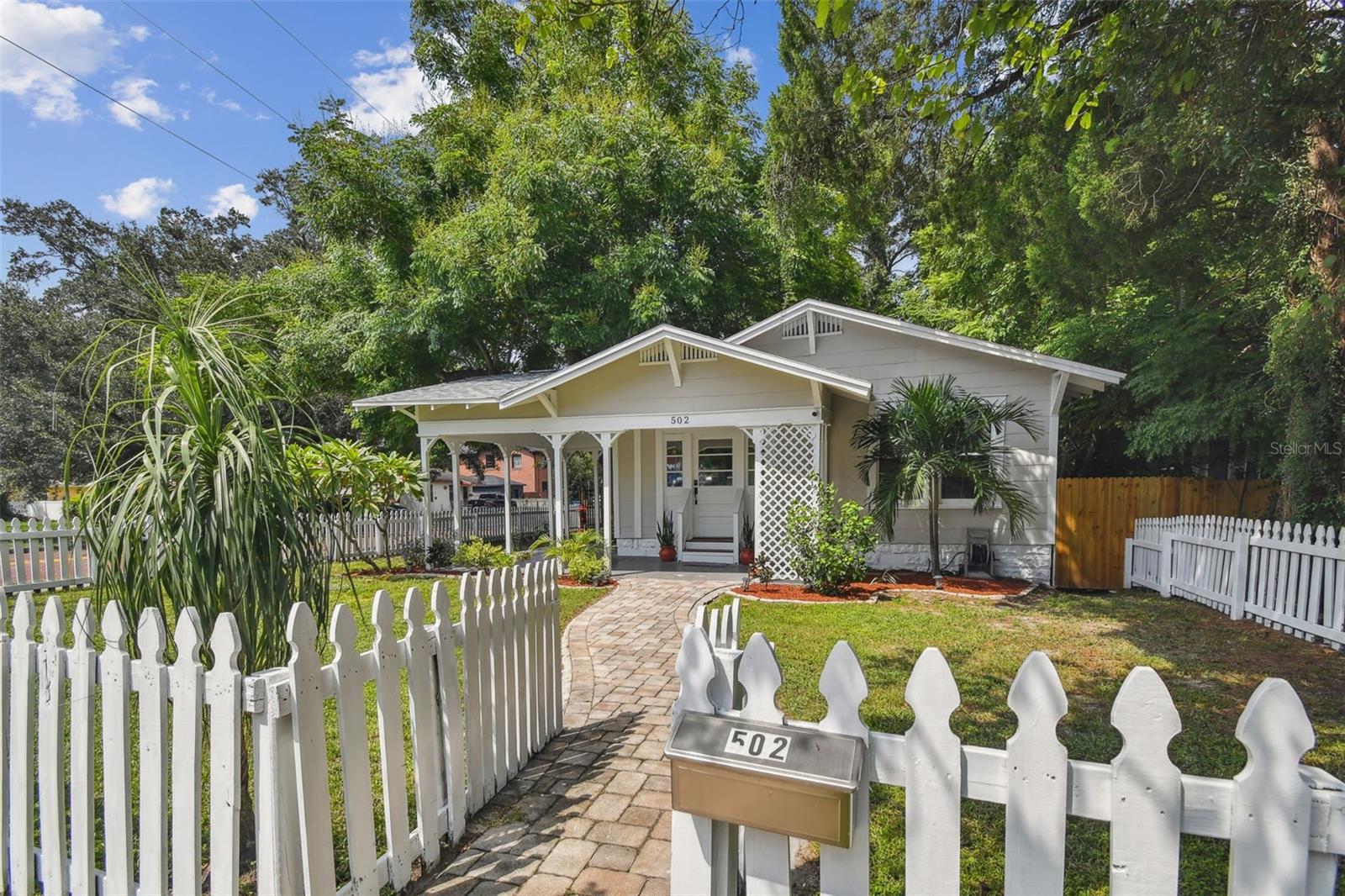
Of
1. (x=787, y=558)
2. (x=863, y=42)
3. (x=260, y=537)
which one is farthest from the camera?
(x=787, y=558)

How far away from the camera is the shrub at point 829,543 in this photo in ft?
27.5

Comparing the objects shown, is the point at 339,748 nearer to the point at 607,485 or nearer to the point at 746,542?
the point at 607,485

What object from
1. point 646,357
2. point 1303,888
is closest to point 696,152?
point 646,357

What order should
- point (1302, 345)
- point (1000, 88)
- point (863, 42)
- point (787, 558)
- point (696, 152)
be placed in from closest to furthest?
1. point (1302, 345)
2. point (1000, 88)
3. point (863, 42)
4. point (787, 558)
5. point (696, 152)

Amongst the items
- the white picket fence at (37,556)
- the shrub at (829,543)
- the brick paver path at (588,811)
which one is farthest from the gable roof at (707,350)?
the white picket fence at (37,556)

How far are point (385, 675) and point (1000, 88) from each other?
887cm

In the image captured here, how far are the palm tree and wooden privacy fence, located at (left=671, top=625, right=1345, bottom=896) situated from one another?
752 cm

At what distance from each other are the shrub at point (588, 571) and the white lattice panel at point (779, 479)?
8.18 feet

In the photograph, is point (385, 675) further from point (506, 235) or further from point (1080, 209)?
point (506, 235)

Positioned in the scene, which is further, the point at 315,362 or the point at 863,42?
the point at 315,362

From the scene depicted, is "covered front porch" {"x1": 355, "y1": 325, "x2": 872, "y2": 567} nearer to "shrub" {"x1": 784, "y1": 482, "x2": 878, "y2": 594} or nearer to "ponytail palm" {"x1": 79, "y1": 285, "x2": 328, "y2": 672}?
"shrub" {"x1": 784, "y1": 482, "x2": 878, "y2": 594}

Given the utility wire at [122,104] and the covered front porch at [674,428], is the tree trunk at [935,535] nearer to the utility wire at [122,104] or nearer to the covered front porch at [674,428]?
the covered front porch at [674,428]

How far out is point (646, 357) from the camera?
10469 millimetres

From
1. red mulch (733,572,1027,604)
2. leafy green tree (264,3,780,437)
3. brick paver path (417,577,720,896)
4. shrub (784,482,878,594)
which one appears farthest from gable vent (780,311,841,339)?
brick paver path (417,577,720,896)
